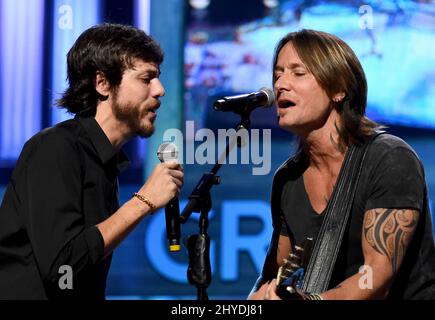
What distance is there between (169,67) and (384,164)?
2.51m

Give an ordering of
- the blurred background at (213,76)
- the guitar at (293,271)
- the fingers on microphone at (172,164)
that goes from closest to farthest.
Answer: the guitar at (293,271)
the fingers on microphone at (172,164)
the blurred background at (213,76)

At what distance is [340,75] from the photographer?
8.73ft

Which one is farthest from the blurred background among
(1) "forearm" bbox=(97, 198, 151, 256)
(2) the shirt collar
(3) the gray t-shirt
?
(1) "forearm" bbox=(97, 198, 151, 256)

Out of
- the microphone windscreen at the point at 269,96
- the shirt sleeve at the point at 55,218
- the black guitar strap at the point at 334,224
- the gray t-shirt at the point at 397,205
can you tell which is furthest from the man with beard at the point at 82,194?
the gray t-shirt at the point at 397,205

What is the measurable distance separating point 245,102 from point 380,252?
0.63 m

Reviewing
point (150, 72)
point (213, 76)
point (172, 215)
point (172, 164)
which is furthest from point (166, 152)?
point (213, 76)

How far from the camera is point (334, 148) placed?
105 inches

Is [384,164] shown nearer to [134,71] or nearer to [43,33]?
[134,71]

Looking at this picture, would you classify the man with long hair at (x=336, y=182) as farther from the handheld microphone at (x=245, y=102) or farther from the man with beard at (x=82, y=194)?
the man with beard at (x=82, y=194)

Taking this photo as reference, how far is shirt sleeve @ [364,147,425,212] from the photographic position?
2348 mm

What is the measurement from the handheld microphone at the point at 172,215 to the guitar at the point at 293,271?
1.07 feet

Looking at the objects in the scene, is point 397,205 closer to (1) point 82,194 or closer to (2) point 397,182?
(2) point 397,182

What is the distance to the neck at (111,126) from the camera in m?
2.63
